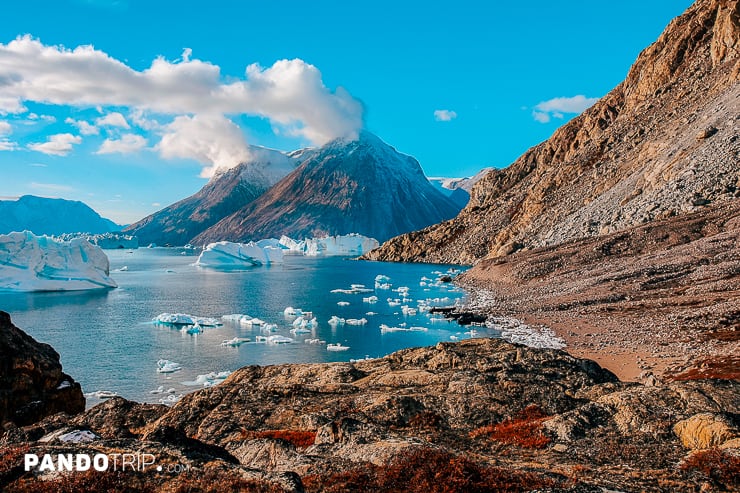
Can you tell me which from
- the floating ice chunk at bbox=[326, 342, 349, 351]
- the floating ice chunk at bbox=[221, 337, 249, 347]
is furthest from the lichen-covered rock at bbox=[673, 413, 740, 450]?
the floating ice chunk at bbox=[221, 337, 249, 347]

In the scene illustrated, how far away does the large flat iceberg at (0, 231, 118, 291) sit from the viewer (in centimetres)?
9081

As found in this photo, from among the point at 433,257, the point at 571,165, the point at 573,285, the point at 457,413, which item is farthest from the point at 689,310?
the point at 433,257

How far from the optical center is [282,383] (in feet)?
63.8

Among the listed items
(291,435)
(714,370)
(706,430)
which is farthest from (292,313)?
(706,430)

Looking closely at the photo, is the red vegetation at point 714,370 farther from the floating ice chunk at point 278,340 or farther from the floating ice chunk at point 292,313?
the floating ice chunk at point 292,313

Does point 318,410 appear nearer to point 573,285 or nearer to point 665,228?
point 573,285

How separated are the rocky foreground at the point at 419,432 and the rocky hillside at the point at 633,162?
251 feet

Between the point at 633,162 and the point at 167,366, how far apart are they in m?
108

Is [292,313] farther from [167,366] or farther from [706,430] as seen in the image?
[706,430]

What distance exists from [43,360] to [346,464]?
18.4 meters

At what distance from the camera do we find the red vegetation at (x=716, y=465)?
Result: 858 cm

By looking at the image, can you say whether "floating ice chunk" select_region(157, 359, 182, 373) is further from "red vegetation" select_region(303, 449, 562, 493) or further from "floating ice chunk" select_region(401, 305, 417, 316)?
"red vegetation" select_region(303, 449, 562, 493)

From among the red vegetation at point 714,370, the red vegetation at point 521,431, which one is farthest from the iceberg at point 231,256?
the red vegetation at point 521,431

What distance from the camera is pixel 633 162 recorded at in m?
112
